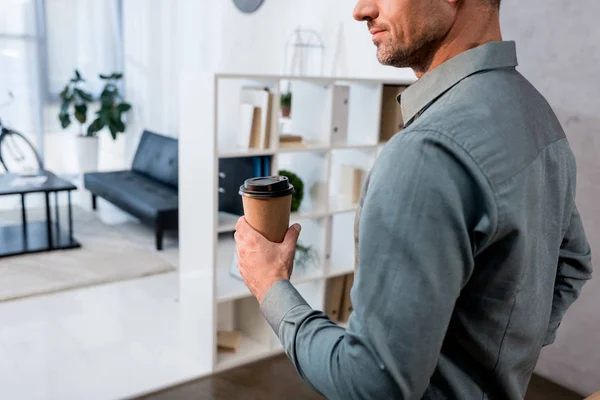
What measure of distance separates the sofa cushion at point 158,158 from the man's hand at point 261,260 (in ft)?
16.2

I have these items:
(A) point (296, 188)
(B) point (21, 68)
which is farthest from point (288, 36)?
(B) point (21, 68)

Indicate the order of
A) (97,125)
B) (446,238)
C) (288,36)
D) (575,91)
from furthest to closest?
(97,125) < (288,36) < (575,91) < (446,238)

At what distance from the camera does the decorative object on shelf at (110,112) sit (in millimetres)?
7023

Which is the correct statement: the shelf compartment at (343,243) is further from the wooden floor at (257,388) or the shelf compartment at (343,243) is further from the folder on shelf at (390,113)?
the wooden floor at (257,388)

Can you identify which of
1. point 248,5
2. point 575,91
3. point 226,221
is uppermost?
point 248,5

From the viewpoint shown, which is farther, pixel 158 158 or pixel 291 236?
pixel 158 158

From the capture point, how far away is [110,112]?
23.2 ft

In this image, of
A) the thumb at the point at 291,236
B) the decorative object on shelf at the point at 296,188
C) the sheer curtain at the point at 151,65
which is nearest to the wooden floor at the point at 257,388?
the decorative object on shelf at the point at 296,188

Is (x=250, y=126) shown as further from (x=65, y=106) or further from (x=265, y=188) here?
(x=65, y=106)

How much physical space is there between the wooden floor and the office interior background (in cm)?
8

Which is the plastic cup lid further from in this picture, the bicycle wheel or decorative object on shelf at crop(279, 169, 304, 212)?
the bicycle wheel

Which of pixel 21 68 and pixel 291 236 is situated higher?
pixel 21 68

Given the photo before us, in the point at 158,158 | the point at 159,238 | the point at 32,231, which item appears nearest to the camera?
the point at 159,238

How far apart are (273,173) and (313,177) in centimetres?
37
